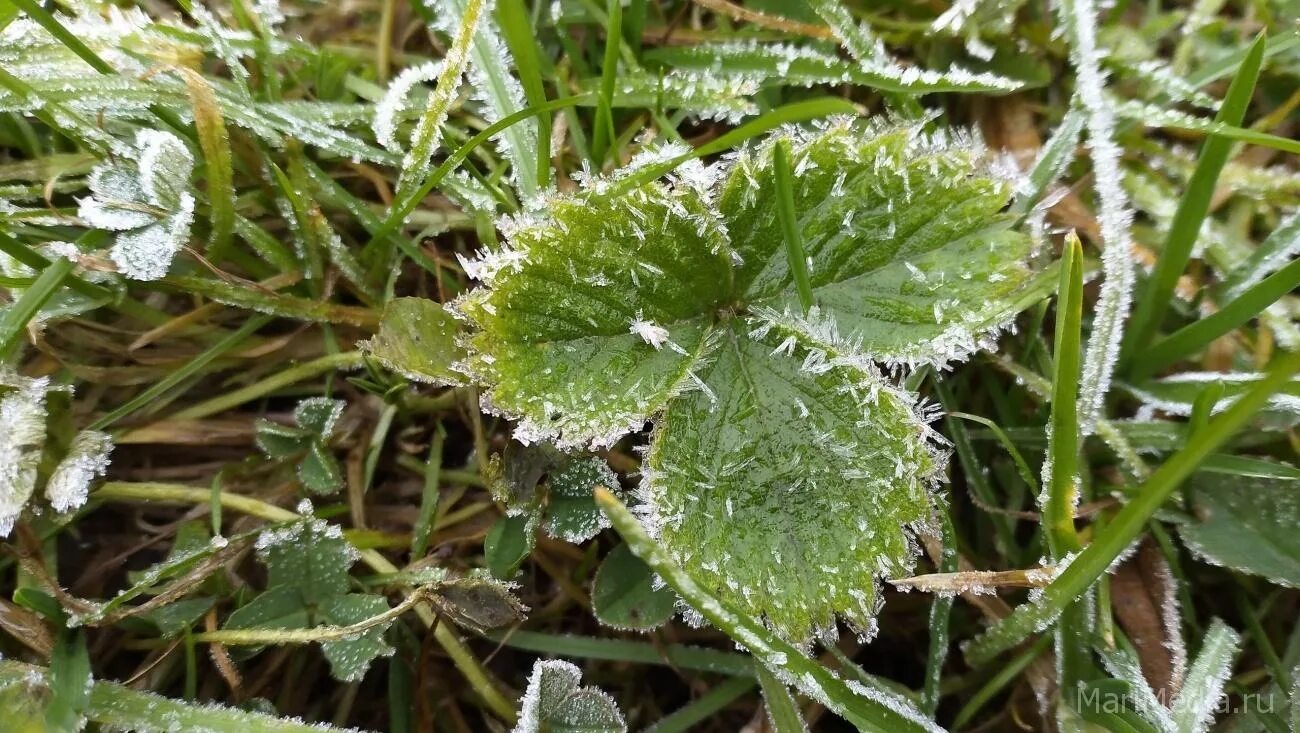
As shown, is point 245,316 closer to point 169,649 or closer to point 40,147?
point 40,147

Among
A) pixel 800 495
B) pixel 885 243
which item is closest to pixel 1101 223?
pixel 885 243

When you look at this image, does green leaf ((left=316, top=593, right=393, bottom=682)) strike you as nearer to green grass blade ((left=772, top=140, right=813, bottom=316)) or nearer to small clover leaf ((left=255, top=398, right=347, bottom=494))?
small clover leaf ((left=255, top=398, right=347, bottom=494))

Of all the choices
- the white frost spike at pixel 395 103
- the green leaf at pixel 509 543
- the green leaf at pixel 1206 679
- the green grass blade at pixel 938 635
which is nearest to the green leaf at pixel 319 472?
the green leaf at pixel 509 543

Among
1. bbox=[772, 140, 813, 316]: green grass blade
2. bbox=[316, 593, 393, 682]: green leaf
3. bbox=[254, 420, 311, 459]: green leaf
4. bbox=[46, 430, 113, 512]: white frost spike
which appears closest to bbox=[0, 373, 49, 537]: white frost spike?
bbox=[46, 430, 113, 512]: white frost spike

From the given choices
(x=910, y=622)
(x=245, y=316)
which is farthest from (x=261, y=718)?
(x=910, y=622)

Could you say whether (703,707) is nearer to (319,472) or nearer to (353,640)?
(353,640)

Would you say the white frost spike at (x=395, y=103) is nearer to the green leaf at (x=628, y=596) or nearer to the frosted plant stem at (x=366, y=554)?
the frosted plant stem at (x=366, y=554)
